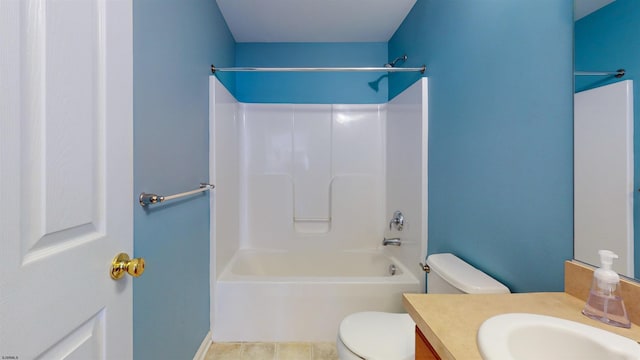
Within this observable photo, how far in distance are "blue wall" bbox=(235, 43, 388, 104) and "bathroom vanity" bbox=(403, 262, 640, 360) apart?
2154mm

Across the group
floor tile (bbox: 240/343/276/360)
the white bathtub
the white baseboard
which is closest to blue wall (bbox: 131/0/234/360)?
the white baseboard

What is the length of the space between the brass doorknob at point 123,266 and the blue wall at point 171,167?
1.07 feet

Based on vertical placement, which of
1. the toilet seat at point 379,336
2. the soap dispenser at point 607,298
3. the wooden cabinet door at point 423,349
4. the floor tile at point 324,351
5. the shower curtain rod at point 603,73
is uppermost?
the shower curtain rod at point 603,73

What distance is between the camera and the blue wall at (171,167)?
1052 millimetres

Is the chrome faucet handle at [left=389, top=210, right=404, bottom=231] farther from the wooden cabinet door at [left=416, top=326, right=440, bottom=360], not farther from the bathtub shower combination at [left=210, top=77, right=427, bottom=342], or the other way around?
the wooden cabinet door at [left=416, top=326, right=440, bottom=360]

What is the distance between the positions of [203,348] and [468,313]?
1695 millimetres

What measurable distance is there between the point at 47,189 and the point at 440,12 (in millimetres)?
1994

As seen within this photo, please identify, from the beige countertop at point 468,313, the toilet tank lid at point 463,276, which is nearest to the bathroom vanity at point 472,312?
the beige countertop at point 468,313

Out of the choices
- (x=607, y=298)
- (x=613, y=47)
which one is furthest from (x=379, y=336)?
(x=613, y=47)

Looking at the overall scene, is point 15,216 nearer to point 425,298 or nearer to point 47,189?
point 47,189

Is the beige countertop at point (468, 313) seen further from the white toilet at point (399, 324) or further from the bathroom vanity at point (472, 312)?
the white toilet at point (399, 324)

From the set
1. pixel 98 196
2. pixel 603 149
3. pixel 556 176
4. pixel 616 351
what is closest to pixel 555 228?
pixel 556 176

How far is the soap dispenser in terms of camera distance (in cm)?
66

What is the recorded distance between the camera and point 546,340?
64 centimetres
